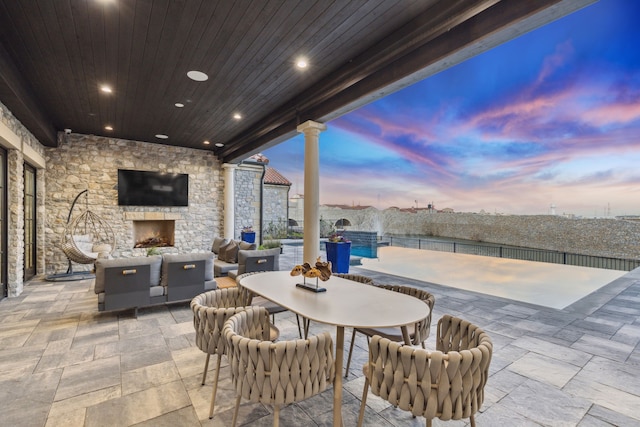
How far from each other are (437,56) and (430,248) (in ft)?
28.9

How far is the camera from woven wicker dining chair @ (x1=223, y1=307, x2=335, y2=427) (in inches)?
52.8

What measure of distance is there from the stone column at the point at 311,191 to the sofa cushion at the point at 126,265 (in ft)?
7.14

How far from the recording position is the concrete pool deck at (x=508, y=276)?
15.3 ft

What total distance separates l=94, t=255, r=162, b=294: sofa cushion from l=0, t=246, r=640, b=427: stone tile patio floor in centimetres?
48

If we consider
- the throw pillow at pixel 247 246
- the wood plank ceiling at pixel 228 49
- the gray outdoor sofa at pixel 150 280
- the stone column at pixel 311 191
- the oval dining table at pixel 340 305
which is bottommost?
the gray outdoor sofa at pixel 150 280

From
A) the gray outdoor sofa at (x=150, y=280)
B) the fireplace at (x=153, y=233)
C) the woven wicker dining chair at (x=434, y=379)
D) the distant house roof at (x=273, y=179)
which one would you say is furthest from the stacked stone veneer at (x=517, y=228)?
the woven wicker dining chair at (x=434, y=379)

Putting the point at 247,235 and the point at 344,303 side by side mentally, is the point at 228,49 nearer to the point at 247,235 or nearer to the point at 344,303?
the point at 344,303

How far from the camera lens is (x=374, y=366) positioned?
1390 mm

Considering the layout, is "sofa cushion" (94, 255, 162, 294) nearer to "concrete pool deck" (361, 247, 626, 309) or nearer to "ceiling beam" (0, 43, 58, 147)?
"ceiling beam" (0, 43, 58, 147)

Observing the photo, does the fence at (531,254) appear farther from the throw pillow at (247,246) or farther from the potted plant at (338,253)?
the throw pillow at (247,246)

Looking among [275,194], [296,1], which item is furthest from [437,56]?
[275,194]

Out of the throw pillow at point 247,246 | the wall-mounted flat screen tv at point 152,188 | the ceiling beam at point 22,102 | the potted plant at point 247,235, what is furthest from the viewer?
the potted plant at point 247,235

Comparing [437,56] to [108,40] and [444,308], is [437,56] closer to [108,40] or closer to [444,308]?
[444,308]

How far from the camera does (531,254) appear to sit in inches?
327
